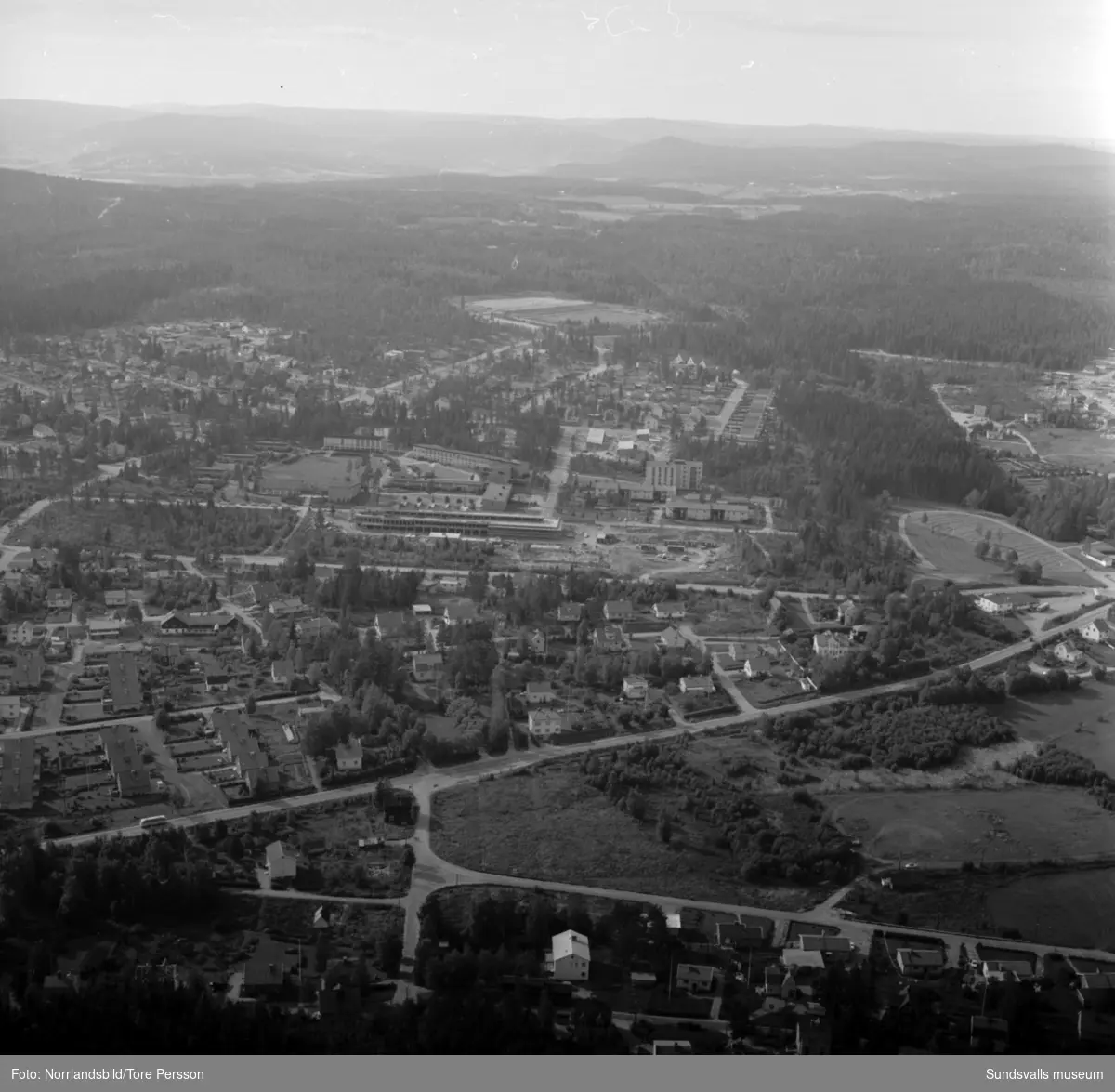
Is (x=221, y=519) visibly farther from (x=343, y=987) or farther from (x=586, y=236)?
(x=586, y=236)

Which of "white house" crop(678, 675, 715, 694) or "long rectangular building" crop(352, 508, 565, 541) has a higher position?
"long rectangular building" crop(352, 508, 565, 541)

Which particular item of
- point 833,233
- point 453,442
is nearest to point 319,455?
point 453,442

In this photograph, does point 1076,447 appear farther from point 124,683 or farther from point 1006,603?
point 124,683

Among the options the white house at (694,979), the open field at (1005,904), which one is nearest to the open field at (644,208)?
the open field at (1005,904)

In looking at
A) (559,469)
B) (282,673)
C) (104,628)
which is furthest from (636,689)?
(559,469)

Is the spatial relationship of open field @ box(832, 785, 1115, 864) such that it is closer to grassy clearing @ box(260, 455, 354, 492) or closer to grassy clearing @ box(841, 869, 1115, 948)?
grassy clearing @ box(841, 869, 1115, 948)

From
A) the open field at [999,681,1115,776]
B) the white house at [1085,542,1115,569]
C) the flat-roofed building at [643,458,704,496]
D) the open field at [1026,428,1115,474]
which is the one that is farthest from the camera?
the open field at [1026,428,1115,474]

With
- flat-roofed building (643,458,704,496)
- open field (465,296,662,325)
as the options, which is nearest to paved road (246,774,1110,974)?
flat-roofed building (643,458,704,496)
